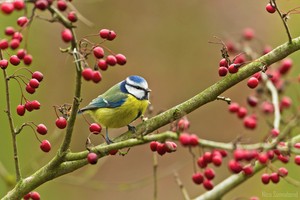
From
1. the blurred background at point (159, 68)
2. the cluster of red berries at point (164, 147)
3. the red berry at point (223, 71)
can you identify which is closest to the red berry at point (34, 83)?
the cluster of red berries at point (164, 147)

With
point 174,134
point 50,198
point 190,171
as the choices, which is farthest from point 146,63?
point 174,134

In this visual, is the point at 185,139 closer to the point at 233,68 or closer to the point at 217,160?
the point at 217,160

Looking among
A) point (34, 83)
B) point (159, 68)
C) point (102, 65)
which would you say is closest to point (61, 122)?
point (34, 83)

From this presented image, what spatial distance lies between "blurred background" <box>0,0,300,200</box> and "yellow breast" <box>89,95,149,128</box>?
7.77 ft

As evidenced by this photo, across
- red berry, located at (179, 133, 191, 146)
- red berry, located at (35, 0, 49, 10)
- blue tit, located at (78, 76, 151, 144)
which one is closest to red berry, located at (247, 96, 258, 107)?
red berry, located at (179, 133, 191, 146)

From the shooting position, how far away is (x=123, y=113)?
321cm

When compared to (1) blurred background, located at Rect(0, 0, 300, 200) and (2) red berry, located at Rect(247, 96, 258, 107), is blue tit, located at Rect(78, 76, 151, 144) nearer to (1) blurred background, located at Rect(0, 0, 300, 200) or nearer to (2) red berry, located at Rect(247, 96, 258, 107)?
(2) red berry, located at Rect(247, 96, 258, 107)

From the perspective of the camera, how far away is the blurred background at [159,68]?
19.1ft

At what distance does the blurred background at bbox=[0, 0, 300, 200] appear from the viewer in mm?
5832

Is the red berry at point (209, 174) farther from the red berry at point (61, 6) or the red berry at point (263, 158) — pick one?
the red berry at point (61, 6)

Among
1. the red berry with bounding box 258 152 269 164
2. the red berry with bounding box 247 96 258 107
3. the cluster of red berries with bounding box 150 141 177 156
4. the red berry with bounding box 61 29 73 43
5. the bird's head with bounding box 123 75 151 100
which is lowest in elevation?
the bird's head with bounding box 123 75 151 100

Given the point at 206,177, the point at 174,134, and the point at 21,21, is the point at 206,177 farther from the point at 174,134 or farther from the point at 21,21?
the point at 21,21

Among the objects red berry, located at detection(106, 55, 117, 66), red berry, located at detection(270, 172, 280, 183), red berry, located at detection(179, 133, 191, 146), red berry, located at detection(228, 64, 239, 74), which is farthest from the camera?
red berry, located at detection(228, 64, 239, 74)

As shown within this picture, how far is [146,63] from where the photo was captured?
252 inches
